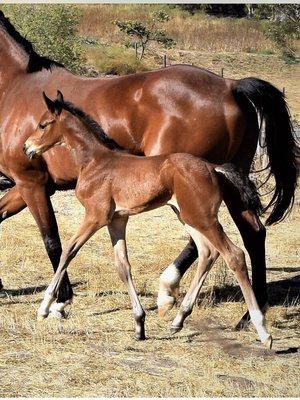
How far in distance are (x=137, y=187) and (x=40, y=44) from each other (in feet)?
55.5

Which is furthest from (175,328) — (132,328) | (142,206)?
(142,206)

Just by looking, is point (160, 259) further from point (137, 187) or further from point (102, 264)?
point (137, 187)

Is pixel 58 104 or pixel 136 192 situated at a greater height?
pixel 58 104

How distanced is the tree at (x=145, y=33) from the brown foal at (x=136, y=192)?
26874 mm

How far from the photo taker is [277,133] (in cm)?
707

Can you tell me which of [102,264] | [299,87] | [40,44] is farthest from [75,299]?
[299,87]

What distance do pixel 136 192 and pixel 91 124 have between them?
79 cm

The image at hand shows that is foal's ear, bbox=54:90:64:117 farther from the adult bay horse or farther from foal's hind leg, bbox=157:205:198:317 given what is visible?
foal's hind leg, bbox=157:205:198:317

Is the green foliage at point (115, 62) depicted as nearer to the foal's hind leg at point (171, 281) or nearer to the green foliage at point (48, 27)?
the green foliage at point (48, 27)

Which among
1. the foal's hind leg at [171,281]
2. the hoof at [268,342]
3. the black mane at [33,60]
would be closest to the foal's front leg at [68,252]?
the foal's hind leg at [171,281]

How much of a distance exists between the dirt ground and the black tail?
3.42 feet

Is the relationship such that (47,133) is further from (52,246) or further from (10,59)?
(10,59)

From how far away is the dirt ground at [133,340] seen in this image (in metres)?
5.17

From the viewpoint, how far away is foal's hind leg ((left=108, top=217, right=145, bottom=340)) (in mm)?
6110
